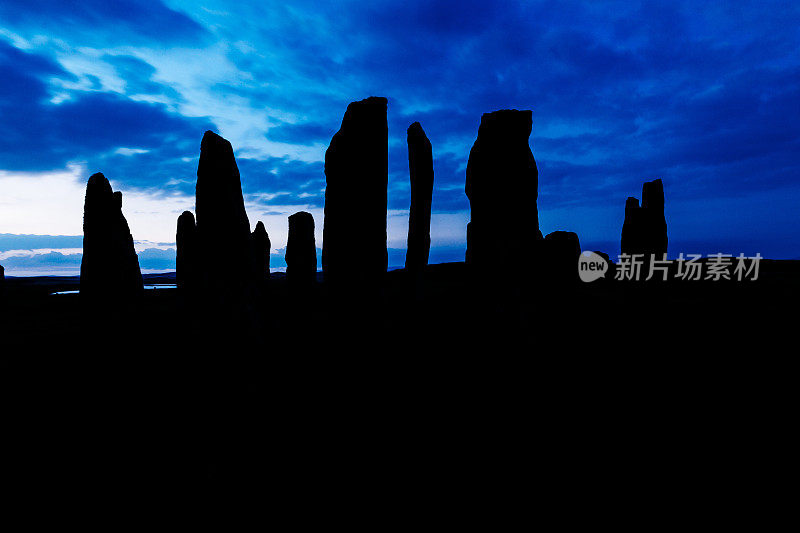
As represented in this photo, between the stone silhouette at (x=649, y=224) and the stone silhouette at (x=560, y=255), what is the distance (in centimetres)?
572

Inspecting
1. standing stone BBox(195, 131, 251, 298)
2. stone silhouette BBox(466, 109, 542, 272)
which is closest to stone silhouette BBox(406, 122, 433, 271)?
stone silhouette BBox(466, 109, 542, 272)

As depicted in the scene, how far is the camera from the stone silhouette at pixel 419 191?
12.8 m

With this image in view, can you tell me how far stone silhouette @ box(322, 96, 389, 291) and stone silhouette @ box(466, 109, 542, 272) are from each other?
6.16ft

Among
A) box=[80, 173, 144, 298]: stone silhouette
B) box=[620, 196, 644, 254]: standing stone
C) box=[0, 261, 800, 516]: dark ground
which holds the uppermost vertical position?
box=[620, 196, 644, 254]: standing stone

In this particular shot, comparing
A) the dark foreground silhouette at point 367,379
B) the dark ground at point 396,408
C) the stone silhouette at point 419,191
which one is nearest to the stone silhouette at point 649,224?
the dark foreground silhouette at point 367,379

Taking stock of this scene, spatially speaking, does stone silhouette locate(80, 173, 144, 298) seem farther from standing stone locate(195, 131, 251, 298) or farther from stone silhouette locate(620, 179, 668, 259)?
stone silhouette locate(620, 179, 668, 259)

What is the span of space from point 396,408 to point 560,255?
6250 millimetres

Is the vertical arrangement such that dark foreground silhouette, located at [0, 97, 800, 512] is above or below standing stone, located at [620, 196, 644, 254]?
below

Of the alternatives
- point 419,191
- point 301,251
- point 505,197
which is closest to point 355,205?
point 505,197

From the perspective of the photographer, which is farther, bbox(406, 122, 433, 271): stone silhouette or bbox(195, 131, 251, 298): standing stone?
bbox(406, 122, 433, 271): stone silhouette

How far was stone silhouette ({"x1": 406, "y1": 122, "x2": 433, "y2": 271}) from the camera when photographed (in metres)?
12.8

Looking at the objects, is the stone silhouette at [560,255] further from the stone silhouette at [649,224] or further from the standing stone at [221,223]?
the standing stone at [221,223]

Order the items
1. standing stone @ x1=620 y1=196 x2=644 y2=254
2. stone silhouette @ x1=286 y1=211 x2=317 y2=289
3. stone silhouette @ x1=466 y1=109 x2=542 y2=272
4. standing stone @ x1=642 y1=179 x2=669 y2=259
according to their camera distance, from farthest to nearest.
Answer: stone silhouette @ x1=286 y1=211 x2=317 y2=289
standing stone @ x1=620 y1=196 x2=644 y2=254
standing stone @ x1=642 y1=179 x2=669 y2=259
stone silhouette @ x1=466 y1=109 x2=542 y2=272

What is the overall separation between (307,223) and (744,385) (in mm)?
12756
